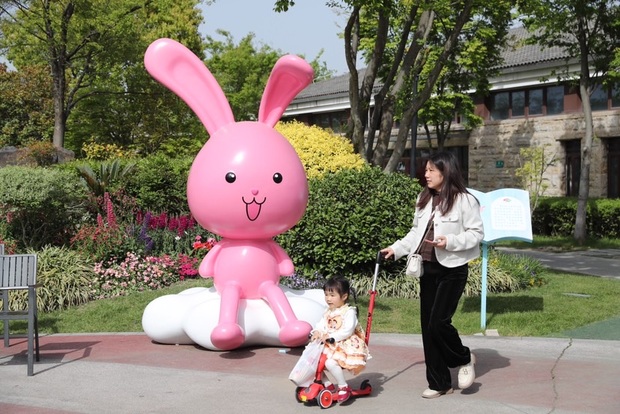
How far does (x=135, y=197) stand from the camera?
51.7ft

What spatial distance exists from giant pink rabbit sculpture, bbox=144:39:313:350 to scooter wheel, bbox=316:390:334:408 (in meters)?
1.56

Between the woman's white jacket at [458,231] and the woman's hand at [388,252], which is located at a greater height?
the woman's white jacket at [458,231]

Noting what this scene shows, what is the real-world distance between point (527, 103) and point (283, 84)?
22.3 meters

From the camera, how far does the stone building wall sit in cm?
2609

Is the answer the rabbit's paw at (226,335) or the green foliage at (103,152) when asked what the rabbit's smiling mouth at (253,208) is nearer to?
the rabbit's paw at (226,335)

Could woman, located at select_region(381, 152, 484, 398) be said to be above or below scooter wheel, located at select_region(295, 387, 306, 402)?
above

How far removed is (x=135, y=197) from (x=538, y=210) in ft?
43.9

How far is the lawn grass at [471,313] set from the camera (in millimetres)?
8938

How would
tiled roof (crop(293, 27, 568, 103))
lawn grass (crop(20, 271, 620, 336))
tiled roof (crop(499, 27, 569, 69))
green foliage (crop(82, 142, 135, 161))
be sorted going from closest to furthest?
lawn grass (crop(20, 271, 620, 336)) → green foliage (crop(82, 142, 135, 161)) → tiled roof (crop(499, 27, 569, 69)) → tiled roof (crop(293, 27, 568, 103))

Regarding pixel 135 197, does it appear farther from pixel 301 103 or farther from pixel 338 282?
pixel 301 103

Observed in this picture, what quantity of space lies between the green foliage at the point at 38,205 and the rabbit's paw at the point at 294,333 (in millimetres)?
6009

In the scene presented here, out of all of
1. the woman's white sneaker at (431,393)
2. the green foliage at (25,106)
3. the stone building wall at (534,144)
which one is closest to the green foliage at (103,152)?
the green foliage at (25,106)

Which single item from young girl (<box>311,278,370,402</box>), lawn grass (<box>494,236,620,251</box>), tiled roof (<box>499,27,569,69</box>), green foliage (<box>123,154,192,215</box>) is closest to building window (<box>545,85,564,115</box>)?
tiled roof (<box>499,27,569,69</box>)

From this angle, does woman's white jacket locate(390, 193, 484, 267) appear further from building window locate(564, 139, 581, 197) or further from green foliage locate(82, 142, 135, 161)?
building window locate(564, 139, 581, 197)
